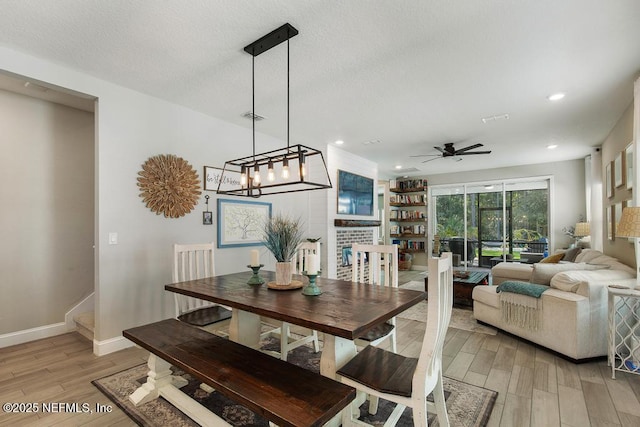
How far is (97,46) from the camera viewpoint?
2383 millimetres

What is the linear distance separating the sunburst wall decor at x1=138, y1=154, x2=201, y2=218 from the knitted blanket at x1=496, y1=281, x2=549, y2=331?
3699 millimetres

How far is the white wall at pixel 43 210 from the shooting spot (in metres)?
3.21

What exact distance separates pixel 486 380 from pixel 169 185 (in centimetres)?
355

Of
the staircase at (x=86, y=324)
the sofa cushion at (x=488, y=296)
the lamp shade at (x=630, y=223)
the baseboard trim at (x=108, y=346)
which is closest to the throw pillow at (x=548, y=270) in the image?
the sofa cushion at (x=488, y=296)

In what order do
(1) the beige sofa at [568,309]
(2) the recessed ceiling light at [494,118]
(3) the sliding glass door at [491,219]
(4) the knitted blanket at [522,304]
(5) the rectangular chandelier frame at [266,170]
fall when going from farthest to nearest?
(3) the sliding glass door at [491,219], (2) the recessed ceiling light at [494,118], (4) the knitted blanket at [522,304], (1) the beige sofa at [568,309], (5) the rectangular chandelier frame at [266,170]

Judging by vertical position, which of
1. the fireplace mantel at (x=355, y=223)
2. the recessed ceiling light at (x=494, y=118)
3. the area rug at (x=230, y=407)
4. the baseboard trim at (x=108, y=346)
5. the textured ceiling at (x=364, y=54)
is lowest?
the area rug at (x=230, y=407)

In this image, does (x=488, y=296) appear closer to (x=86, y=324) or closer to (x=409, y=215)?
(x=86, y=324)

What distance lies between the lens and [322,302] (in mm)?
1951

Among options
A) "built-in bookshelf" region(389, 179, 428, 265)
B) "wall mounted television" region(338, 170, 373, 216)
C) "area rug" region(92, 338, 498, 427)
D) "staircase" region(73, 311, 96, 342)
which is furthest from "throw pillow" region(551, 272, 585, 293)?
"built-in bookshelf" region(389, 179, 428, 265)

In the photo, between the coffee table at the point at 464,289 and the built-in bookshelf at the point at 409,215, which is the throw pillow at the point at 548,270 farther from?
the built-in bookshelf at the point at 409,215

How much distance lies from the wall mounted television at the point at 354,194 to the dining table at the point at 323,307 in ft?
9.92

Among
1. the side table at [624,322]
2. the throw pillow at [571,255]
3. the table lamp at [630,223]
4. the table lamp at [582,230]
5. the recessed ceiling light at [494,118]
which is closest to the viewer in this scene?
the table lamp at [630,223]

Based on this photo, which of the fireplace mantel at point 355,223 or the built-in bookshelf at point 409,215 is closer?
the fireplace mantel at point 355,223

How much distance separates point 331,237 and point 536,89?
3365mm
